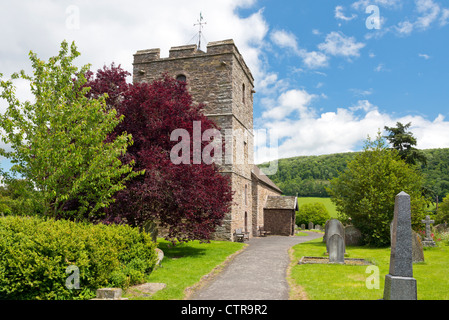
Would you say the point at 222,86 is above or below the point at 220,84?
below

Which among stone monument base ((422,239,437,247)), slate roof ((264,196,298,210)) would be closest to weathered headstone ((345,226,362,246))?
stone monument base ((422,239,437,247))

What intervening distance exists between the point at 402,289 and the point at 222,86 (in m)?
18.8

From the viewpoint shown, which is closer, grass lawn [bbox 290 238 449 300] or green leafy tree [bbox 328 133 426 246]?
grass lawn [bbox 290 238 449 300]

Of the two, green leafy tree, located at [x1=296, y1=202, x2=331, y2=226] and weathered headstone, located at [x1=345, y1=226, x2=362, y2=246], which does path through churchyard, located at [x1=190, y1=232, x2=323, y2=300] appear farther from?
green leafy tree, located at [x1=296, y1=202, x2=331, y2=226]

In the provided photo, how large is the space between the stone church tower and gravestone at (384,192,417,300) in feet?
50.5

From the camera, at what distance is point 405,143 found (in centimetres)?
3325

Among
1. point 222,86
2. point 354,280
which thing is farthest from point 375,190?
point 222,86

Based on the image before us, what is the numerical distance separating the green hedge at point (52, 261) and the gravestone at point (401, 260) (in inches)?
257

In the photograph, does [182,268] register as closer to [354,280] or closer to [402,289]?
[354,280]

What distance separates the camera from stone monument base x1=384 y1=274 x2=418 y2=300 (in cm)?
640

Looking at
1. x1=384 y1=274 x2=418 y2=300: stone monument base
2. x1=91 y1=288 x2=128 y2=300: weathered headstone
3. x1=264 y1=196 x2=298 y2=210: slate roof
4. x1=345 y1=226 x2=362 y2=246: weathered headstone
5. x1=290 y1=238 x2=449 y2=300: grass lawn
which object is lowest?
x1=345 y1=226 x2=362 y2=246: weathered headstone

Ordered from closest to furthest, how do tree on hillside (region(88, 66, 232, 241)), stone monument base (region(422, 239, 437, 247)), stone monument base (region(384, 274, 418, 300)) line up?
stone monument base (region(384, 274, 418, 300)), tree on hillside (region(88, 66, 232, 241)), stone monument base (region(422, 239, 437, 247))

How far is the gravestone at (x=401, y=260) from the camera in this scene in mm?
6430

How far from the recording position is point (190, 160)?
48.1 ft
